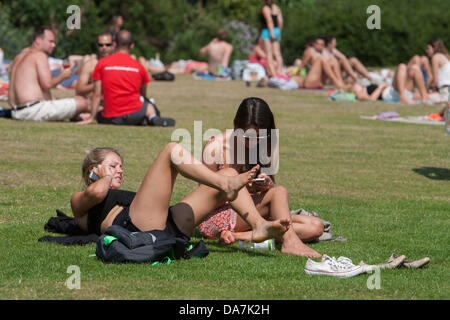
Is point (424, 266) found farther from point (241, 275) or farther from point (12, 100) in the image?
point (12, 100)

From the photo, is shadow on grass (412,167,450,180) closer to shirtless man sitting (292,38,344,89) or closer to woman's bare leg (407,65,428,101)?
woman's bare leg (407,65,428,101)

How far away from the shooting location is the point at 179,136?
46.1 feet

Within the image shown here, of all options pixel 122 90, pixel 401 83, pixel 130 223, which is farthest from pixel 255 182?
pixel 401 83

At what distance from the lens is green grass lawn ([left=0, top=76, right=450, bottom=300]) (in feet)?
17.6

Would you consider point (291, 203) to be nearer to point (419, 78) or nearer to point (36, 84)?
point (36, 84)

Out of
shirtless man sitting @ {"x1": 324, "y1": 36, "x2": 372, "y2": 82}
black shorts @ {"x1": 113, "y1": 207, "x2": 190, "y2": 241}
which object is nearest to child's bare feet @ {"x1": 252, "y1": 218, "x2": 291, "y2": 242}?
black shorts @ {"x1": 113, "y1": 207, "x2": 190, "y2": 241}

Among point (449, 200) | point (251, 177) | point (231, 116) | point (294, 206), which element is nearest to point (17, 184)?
point (294, 206)

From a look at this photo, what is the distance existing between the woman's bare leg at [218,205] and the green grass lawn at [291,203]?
0.23 m

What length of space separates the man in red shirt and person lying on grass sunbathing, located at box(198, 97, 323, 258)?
7.24 meters

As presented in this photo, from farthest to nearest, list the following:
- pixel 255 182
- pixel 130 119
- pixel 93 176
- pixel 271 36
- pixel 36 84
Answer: pixel 271 36 → pixel 130 119 → pixel 36 84 → pixel 255 182 → pixel 93 176

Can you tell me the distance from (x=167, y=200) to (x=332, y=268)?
1287 mm

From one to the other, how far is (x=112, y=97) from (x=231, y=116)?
3.04 metres

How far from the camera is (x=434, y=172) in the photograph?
11062mm

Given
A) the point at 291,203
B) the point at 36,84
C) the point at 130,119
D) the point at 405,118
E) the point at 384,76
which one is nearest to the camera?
the point at 291,203
